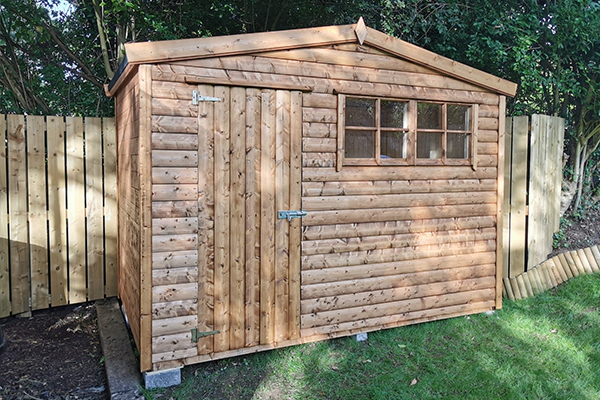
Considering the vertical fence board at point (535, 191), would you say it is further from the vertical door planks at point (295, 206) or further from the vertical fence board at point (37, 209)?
the vertical fence board at point (37, 209)

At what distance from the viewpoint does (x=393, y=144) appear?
4422 mm

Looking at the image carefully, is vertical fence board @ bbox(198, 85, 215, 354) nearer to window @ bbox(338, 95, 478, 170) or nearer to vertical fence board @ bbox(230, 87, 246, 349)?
vertical fence board @ bbox(230, 87, 246, 349)

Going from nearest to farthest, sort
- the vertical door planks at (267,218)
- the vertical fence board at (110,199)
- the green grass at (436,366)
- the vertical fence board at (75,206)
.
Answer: the green grass at (436,366) → the vertical door planks at (267,218) → the vertical fence board at (75,206) → the vertical fence board at (110,199)

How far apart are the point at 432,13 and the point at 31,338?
7304mm

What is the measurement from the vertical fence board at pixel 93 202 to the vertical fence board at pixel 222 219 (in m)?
2.01

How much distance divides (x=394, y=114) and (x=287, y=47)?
1.28 m

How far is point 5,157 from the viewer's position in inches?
176

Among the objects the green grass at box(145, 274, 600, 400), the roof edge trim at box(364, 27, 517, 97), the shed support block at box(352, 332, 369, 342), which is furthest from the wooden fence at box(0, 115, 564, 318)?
the shed support block at box(352, 332, 369, 342)

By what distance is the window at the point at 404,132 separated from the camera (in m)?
4.24

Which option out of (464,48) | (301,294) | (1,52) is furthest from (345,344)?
(1,52)

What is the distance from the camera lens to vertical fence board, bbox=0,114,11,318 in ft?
14.5

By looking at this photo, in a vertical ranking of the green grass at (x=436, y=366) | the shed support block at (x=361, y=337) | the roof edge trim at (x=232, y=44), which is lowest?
the green grass at (x=436, y=366)

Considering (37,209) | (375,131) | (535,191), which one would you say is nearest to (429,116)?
(375,131)

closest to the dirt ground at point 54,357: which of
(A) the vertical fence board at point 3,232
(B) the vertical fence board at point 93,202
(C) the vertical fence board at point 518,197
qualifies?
(A) the vertical fence board at point 3,232
